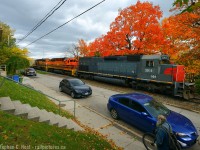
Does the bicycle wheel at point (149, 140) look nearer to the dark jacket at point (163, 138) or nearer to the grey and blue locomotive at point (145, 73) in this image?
the dark jacket at point (163, 138)

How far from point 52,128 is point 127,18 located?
2036cm

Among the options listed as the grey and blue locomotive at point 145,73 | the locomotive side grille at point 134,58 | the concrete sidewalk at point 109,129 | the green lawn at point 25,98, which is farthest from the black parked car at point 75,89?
the locomotive side grille at point 134,58

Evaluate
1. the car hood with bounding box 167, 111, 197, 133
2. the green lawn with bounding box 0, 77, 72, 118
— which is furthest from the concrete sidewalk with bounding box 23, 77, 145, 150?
the car hood with bounding box 167, 111, 197, 133

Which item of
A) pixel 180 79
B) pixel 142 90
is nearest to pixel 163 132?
pixel 180 79

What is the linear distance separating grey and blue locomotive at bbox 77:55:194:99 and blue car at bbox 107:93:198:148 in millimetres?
7598

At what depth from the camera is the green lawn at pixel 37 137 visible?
503 centimetres

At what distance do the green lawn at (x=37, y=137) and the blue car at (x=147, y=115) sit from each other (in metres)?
2.45

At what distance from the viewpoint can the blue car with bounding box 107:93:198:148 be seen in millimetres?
6956

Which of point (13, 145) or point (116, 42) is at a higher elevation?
point (116, 42)

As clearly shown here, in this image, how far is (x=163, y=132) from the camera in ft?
18.2

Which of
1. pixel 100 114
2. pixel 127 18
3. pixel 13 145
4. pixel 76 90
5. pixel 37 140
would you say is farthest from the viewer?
pixel 127 18

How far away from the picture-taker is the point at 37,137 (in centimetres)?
555

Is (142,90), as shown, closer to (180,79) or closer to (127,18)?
(180,79)

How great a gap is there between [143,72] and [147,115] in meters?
11.2
